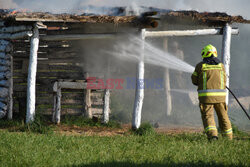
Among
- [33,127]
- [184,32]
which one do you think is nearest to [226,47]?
[184,32]

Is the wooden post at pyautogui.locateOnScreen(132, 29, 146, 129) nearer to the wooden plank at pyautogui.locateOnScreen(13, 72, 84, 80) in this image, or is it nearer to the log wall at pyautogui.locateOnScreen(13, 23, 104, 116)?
the log wall at pyautogui.locateOnScreen(13, 23, 104, 116)

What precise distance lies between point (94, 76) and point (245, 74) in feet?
41.5

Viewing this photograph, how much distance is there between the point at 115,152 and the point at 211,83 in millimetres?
2718

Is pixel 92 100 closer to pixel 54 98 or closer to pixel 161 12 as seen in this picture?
pixel 54 98

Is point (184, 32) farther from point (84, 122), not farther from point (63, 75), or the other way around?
point (63, 75)

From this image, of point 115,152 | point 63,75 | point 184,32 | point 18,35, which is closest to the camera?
point 115,152

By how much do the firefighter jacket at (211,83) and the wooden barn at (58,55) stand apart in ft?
6.50

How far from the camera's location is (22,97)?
1044 cm

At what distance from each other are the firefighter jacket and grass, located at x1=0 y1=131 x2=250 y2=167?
2.92ft

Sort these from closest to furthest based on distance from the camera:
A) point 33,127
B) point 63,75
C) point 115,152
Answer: point 115,152 → point 33,127 → point 63,75

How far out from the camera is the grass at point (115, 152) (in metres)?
4.53

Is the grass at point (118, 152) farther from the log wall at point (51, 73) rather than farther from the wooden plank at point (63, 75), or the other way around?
the wooden plank at point (63, 75)

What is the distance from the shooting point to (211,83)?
6.51 meters

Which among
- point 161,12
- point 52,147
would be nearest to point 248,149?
point 52,147
